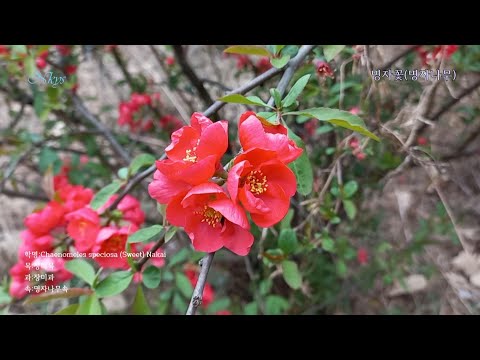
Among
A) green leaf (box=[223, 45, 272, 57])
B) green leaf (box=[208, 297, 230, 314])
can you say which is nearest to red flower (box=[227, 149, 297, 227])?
green leaf (box=[223, 45, 272, 57])

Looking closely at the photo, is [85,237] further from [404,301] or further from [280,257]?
[404,301]

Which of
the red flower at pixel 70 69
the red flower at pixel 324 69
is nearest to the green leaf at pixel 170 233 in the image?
the red flower at pixel 324 69

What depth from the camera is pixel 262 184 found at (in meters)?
0.59

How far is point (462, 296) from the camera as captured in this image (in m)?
1.37

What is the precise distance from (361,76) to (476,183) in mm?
1032

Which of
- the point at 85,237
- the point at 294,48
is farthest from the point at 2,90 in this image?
the point at 294,48

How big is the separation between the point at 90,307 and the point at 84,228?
0.58 feet

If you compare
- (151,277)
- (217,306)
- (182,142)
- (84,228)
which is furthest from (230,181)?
(217,306)

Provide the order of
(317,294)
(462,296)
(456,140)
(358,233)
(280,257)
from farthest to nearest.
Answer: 1. (456,140)
2. (358,233)
3. (317,294)
4. (462,296)
5. (280,257)

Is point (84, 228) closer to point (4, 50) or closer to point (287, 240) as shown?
point (287, 240)

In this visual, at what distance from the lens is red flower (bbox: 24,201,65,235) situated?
0.94m

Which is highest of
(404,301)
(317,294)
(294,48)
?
(294,48)

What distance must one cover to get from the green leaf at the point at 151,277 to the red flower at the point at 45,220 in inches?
10.4

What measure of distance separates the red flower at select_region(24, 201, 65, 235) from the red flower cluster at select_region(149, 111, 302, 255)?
464mm
